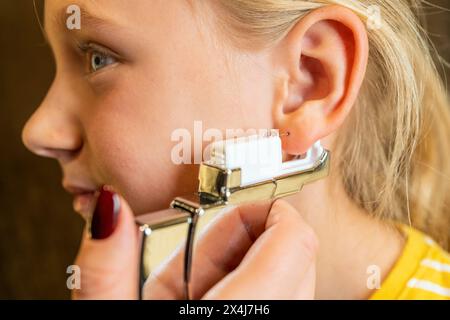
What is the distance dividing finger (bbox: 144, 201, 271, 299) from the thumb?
0.05 m

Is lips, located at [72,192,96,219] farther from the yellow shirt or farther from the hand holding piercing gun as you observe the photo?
the yellow shirt

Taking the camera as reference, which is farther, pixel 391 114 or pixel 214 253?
pixel 391 114

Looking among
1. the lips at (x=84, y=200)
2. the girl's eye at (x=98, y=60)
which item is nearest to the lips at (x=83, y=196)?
the lips at (x=84, y=200)

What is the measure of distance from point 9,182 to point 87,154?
56 cm

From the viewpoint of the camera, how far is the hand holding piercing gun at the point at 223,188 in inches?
16.2

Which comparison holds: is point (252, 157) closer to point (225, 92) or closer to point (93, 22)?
point (225, 92)

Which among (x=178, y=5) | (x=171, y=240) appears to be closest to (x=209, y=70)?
(x=178, y=5)

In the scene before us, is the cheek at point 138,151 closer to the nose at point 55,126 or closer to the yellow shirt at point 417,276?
the nose at point 55,126

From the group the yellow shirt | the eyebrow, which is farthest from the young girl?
the yellow shirt

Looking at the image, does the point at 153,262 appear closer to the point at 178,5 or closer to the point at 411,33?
the point at 178,5

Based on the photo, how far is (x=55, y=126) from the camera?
57 centimetres

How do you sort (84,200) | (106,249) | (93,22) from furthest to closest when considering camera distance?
(84,200) → (93,22) → (106,249)

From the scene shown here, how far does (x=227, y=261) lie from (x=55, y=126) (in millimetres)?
228

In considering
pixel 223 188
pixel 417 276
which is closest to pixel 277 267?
pixel 223 188
